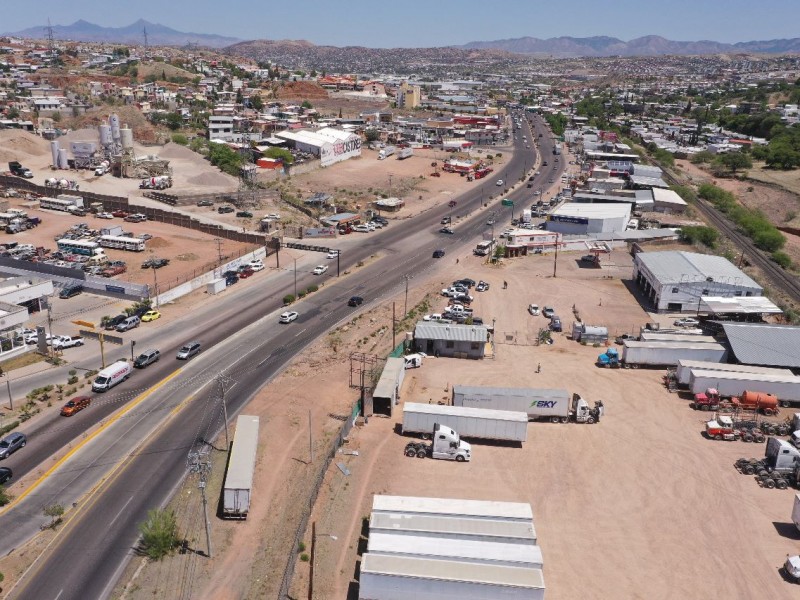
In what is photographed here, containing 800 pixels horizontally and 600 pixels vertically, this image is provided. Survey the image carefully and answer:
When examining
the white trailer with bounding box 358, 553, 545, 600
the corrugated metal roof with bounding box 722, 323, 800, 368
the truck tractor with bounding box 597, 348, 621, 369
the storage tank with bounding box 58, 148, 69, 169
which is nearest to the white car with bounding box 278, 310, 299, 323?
the truck tractor with bounding box 597, 348, 621, 369

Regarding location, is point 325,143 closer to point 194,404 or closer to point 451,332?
point 451,332

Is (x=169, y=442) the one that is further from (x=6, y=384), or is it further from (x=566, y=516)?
(x=566, y=516)

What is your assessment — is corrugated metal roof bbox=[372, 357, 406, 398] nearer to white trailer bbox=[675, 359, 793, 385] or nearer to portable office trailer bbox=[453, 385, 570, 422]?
portable office trailer bbox=[453, 385, 570, 422]

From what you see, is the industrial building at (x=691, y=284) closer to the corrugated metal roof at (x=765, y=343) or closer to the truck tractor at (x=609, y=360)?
the corrugated metal roof at (x=765, y=343)

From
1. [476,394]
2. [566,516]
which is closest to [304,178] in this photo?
[476,394]

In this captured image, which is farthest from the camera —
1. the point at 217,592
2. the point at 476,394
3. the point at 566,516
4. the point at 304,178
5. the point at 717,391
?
the point at 304,178

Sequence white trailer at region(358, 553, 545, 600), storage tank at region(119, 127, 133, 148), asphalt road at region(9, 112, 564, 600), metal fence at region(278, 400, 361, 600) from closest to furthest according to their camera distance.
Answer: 1. white trailer at region(358, 553, 545, 600)
2. metal fence at region(278, 400, 361, 600)
3. asphalt road at region(9, 112, 564, 600)
4. storage tank at region(119, 127, 133, 148)
